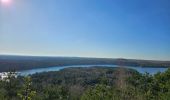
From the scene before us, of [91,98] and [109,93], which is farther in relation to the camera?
[109,93]

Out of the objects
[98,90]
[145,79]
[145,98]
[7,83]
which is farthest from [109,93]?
[145,79]

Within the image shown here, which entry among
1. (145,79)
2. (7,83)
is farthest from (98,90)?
(145,79)

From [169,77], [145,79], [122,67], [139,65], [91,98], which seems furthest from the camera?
[145,79]

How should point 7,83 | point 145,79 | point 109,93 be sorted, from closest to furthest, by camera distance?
1. point 109,93
2. point 7,83
3. point 145,79

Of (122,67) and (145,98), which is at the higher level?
(122,67)

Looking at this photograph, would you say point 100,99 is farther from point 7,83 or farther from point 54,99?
point 54,99

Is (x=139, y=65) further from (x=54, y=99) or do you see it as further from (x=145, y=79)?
(x=54, y=99)

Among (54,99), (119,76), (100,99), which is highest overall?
(119,76)

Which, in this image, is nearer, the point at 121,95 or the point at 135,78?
the point at 121,95

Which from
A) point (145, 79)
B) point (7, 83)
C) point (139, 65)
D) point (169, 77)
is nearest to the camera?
point (139, 65)
